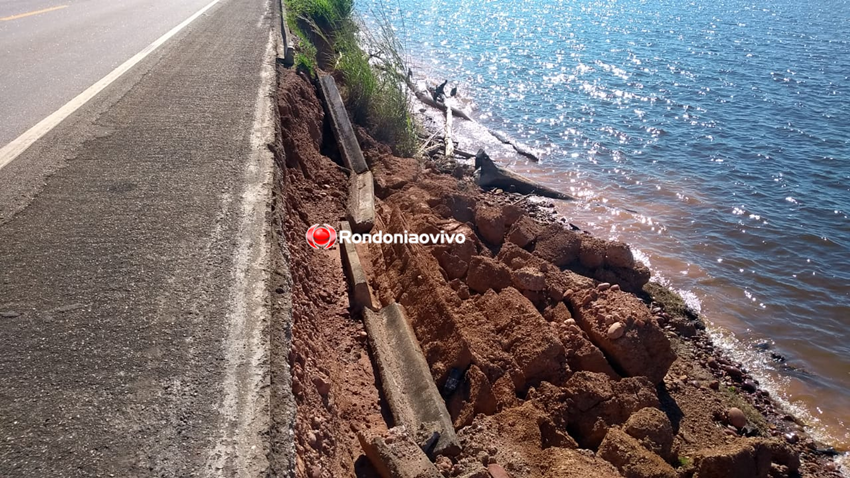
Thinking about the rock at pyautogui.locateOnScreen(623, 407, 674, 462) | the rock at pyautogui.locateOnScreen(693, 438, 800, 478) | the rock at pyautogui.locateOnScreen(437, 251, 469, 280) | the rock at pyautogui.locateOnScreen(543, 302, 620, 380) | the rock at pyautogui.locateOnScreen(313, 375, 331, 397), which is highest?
the rock at pyautogui.locateOnScreen(313, 375, 331, 397)

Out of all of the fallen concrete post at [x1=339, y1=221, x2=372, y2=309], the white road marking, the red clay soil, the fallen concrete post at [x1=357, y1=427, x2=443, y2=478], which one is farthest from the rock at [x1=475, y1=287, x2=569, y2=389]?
the white road marking

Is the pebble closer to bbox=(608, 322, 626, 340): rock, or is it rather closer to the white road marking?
bbox=(608, 322, 626, 340): rock

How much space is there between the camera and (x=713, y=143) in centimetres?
1350

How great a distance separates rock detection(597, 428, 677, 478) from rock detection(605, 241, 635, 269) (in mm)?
3184

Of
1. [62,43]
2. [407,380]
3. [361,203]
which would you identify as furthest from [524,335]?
[62,43]

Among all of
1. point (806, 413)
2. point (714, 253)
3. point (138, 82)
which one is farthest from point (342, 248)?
point (714, 253)

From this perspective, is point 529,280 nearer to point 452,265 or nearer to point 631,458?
point 452,265

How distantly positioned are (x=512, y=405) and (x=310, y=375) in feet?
6.00

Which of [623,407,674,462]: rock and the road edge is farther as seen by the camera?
[623,407,674,462]: rock

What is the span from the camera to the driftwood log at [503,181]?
10.6 m

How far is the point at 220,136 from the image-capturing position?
5.66m

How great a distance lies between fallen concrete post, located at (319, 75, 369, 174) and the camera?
8312 millimetres

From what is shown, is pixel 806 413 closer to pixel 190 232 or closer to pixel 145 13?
pixel 190 232

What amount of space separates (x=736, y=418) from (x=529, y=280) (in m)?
2.30
